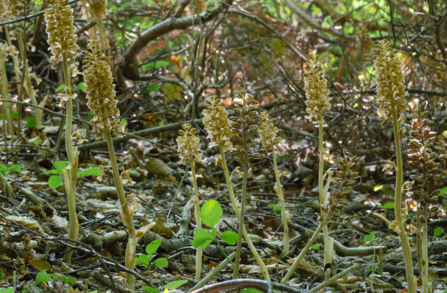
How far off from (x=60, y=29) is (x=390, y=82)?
129 centimetres

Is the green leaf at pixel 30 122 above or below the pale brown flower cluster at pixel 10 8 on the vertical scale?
below

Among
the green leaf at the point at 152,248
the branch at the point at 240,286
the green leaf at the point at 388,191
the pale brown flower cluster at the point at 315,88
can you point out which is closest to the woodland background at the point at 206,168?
the green leaf at the point at 388,191

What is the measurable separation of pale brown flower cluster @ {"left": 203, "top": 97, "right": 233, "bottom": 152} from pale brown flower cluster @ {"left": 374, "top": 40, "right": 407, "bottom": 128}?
1.82ft

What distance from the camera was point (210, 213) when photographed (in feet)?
4.85

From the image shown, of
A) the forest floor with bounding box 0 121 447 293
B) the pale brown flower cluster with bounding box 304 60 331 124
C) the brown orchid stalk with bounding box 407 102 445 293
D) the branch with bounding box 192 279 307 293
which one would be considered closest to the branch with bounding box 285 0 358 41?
the forest floor with bounding box 0 121 447 293

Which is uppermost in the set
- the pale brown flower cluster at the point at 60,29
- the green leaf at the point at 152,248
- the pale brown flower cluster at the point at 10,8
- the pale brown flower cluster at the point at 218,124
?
the pale brown flower cluster at the point at 10,8

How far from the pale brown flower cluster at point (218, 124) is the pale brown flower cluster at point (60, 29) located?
63cm

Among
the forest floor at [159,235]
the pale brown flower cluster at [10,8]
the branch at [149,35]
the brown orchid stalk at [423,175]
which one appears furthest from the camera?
the branch at [149,35]

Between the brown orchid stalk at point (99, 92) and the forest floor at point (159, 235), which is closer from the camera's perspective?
the brown orchid stalk at point (99, 92)

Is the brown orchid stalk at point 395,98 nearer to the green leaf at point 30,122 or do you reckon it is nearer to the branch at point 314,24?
the green leaf at point 30,122

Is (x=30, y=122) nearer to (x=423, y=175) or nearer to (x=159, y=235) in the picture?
(x=159, y=235)

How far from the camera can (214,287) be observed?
1304 mm

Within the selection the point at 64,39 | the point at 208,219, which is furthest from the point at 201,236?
the point at 64,39

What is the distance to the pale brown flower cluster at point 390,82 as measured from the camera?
138cm
